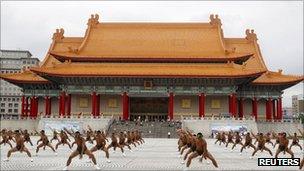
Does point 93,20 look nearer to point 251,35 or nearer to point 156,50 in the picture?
point 156,50

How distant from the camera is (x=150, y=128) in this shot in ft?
145

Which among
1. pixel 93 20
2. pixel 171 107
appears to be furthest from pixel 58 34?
pixel 171 107

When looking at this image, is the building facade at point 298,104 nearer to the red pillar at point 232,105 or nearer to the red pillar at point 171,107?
the red pillar at point 232,105

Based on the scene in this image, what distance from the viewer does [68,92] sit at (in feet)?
162

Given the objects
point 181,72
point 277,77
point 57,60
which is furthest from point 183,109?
point 57,60

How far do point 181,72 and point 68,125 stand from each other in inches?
526

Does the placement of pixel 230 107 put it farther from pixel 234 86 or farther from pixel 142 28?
pixel 142 28

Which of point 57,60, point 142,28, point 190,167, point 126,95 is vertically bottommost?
point 190,167

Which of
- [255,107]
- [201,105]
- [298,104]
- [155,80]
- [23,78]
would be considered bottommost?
[255,107]

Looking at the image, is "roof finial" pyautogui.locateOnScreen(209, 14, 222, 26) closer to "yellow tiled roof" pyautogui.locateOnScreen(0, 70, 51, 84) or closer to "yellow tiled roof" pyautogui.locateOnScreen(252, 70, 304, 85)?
"yellow tiled roof" pyautogui.locateOnScreen(252, 70, 304, 85)

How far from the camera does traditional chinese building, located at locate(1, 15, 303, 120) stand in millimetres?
47906

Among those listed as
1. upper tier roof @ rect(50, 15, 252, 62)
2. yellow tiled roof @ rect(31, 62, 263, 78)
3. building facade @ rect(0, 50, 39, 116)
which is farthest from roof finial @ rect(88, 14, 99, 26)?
building facade @ rect(0, 50, 39, 116)

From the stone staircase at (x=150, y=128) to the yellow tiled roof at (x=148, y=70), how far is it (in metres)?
5.39

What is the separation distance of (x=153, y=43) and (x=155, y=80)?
24.3 ft
